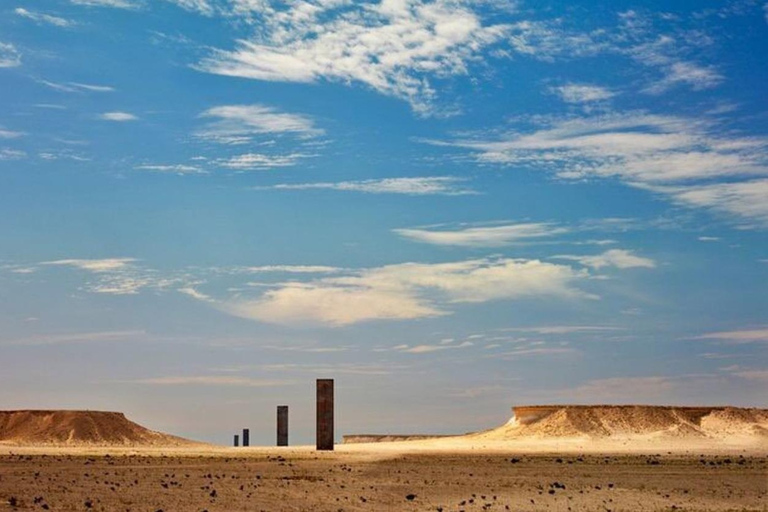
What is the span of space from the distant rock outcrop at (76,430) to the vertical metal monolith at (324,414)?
53.3 ft

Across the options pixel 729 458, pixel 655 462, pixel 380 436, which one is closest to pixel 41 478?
pixel 655 462

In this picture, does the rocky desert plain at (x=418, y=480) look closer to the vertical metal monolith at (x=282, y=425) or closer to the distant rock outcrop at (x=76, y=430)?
the distant rock outcrop at (x=76, y=430)

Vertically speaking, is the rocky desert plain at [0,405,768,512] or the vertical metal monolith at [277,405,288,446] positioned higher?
the vertical metal monolith at [277,405,288,446]

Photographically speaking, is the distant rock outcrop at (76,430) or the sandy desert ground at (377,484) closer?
the sandy desert ground at (377,484)

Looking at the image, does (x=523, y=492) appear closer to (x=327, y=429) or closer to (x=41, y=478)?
(x=41, y=478)

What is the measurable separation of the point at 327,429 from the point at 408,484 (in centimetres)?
3030

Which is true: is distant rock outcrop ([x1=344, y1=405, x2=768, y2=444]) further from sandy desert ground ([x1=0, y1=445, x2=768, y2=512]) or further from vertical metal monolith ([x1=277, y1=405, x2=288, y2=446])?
sandy desert ground ([x1=0, y1=445, x2=768, y2=512])

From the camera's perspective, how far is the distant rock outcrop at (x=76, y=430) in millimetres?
79250

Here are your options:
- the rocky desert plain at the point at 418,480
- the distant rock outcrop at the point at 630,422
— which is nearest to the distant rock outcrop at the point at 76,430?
the rocky desert plain at the point at 418,480

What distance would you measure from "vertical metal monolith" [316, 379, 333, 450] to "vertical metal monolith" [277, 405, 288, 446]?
1895cm

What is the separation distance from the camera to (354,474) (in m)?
39.6

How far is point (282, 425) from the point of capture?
275 feet

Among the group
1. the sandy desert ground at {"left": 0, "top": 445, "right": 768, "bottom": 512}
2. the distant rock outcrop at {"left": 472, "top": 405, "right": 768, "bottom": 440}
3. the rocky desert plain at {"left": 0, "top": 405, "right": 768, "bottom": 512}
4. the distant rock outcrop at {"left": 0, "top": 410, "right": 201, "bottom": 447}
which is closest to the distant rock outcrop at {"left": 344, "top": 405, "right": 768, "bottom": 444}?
the distant rock outcrop at {"left": 472, "top": 405, "right": 768, "bottom": 440}

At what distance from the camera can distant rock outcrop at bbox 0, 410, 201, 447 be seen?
260ft
